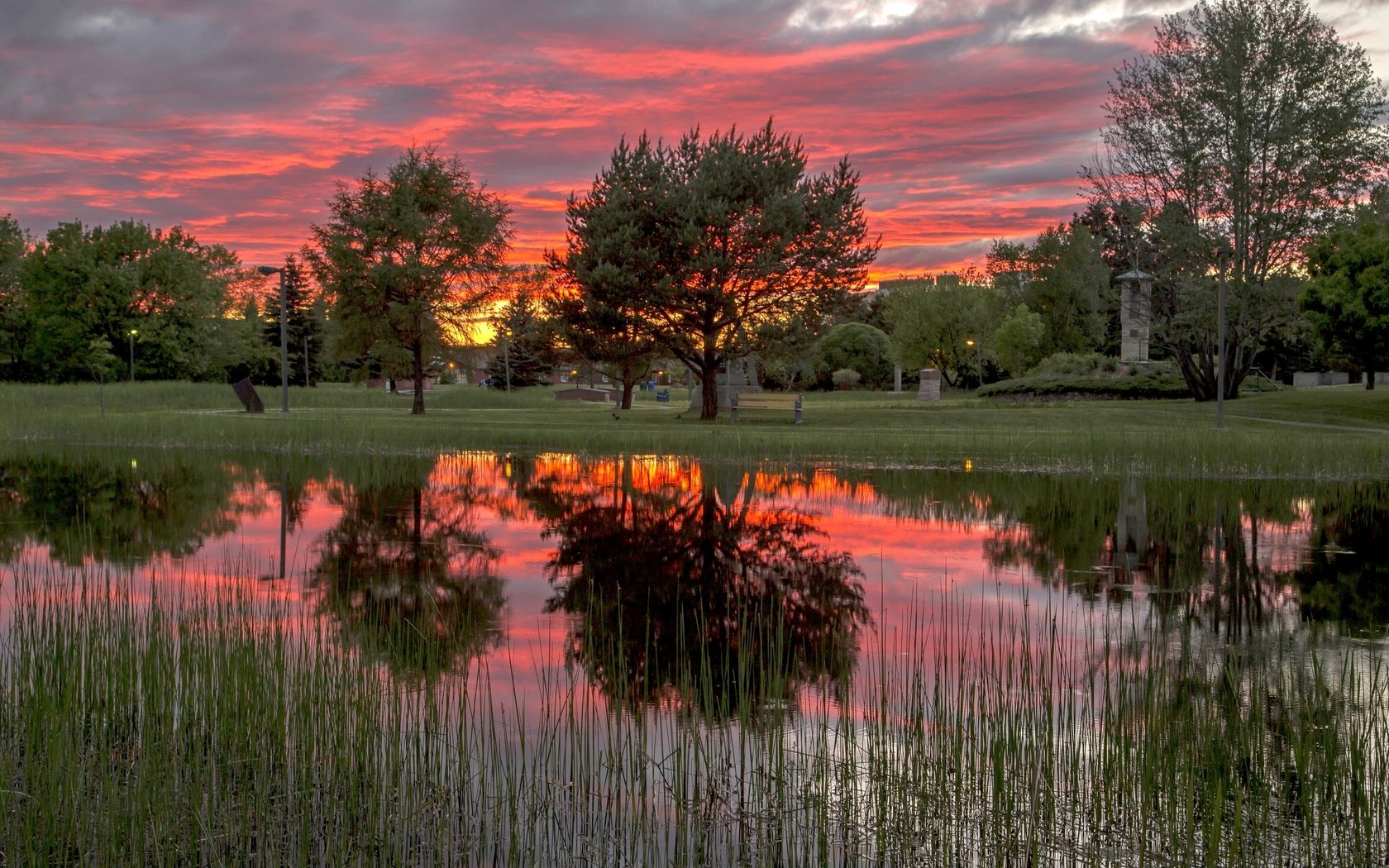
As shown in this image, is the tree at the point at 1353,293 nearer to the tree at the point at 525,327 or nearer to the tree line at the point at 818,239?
the tree line at the point at 818,239

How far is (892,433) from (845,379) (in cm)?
4757

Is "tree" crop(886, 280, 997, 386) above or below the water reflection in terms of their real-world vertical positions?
above

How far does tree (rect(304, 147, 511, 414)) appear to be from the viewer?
→ 47.0 meters

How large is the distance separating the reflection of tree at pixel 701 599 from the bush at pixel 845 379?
206 feet

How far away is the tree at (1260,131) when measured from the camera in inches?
1654

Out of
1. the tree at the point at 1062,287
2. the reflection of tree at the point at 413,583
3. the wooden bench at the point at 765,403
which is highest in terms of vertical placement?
the tree at the point at 1062,287

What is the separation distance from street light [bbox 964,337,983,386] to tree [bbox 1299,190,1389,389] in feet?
108

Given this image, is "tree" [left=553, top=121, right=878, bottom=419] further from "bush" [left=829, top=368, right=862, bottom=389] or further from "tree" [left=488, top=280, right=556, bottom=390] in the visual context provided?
"bush" [left=829, top=368, right=862, bottom=389]

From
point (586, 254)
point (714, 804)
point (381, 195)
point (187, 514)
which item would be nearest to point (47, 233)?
point (381, 195)

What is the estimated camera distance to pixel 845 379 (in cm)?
8012

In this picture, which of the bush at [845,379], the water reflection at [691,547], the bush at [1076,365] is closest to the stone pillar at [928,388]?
the bush at [1076,365]

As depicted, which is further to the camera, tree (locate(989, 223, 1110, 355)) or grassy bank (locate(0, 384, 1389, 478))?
tree (locate(989, 223, 1110, 355))

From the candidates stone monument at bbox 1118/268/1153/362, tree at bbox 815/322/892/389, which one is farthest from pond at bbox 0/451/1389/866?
tree at bbox 815/322/892/389

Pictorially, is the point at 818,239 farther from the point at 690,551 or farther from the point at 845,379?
the point at 845,379
